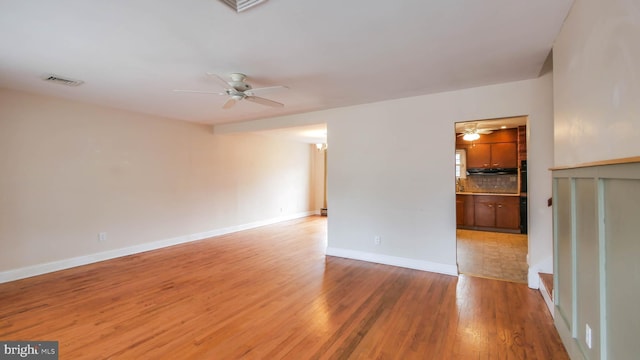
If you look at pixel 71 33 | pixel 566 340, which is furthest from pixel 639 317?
pixel 71 33

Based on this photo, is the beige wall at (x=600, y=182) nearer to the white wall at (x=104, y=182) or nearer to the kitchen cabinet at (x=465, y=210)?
the kitchen cabinet at (x=465, y=210)

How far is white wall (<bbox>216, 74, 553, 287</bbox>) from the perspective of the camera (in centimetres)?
323

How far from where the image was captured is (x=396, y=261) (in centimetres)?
409

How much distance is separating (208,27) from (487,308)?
140 inches

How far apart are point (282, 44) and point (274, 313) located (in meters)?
2.48

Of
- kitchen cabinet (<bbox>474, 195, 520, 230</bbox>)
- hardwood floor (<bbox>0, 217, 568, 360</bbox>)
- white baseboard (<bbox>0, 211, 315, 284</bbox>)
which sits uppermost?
kitchen cabinet (<bbox>474, 195, 520, 230</bbox>)

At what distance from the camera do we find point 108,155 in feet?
14.9

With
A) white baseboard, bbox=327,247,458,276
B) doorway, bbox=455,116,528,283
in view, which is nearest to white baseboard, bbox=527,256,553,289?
white baseboard, bbox=327,247,458,276

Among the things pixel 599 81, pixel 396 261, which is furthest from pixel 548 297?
pixel 599 81

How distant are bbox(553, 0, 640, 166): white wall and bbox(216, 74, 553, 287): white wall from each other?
1.12 metres

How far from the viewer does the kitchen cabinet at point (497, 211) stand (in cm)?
627

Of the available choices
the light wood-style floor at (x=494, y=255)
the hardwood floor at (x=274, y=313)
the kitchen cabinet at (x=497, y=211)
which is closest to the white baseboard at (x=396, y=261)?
the hardwood floor at (x=274, y=313)

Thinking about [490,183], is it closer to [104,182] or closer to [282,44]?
[282,44]

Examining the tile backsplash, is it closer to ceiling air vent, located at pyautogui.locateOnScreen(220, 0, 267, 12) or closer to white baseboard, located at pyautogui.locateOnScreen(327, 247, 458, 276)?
white baseboard, located at pyautogui.locateOnScreen(327, 247, 458, 276)
